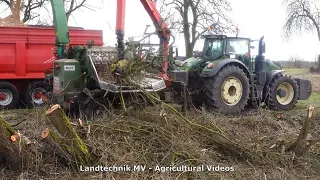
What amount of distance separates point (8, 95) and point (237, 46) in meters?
5.99

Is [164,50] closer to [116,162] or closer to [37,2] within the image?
[116,162]

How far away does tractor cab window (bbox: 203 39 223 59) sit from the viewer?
9.47 m

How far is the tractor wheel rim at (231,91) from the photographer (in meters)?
9.05

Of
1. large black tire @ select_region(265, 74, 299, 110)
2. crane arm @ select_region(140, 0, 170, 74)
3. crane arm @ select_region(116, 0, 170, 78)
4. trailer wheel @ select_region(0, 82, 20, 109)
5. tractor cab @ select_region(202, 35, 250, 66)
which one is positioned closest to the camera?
crane arm @ select_region(116, 0, 170, 78)

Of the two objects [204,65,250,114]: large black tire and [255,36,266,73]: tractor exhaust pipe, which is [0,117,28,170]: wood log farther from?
[255,36,266,73]: tractor exhaust pipe

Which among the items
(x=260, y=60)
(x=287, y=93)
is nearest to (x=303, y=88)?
(x=287, y=93)

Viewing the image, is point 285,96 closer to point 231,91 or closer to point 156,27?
point 231,91

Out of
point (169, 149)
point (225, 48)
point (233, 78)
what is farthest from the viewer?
point (225, 48)

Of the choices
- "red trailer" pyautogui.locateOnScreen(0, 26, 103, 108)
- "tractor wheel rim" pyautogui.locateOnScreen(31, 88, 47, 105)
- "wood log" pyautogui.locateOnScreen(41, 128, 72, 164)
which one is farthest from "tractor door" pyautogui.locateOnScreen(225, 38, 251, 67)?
"wood log" pyautogui.locateOnScreen(41, 128, 72, 164)

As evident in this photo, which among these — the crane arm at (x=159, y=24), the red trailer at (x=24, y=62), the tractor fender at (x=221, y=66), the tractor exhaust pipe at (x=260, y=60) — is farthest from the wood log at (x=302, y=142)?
the red trailer at (x=24, y=62)

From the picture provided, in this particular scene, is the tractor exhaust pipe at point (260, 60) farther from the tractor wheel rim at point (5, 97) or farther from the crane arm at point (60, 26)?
the tractor wheel rim at point (5, 97)

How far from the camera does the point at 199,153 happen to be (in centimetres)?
493

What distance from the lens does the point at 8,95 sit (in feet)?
34.6

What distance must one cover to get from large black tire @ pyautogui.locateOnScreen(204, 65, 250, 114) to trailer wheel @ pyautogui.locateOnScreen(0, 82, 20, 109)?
16.6ft
